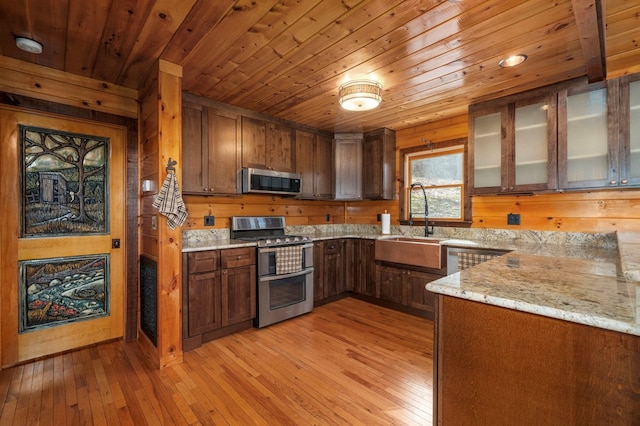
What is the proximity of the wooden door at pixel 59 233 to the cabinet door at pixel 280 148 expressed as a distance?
1534 millimetres

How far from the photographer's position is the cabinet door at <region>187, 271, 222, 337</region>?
2620 mm

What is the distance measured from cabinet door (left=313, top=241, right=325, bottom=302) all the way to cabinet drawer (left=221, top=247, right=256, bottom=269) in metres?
0.93

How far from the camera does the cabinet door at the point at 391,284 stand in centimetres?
349

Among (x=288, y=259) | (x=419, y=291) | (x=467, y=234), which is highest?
(x=467, y=234)

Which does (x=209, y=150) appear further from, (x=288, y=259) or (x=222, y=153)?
(x=288, y=259)

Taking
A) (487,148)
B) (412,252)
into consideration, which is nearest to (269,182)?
(412,252)

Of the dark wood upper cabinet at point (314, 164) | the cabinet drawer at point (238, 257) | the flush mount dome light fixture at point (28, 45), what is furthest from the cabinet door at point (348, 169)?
the flush mount dome light fixture at point (28, 45)

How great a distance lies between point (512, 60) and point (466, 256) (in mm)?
1794

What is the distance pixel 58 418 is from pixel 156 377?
21.9 inches

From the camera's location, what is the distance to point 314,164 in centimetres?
407

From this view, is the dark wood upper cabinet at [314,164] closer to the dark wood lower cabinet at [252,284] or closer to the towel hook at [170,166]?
the dark wood lower cabinet at [252,284]

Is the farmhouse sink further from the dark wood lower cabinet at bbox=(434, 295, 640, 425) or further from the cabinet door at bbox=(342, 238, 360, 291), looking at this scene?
the dark wood lower cabinet at bbox=(434, 295, 640, 425)

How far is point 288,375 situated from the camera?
7.19 feet

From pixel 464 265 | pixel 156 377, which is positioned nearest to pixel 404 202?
pixel 464 265
